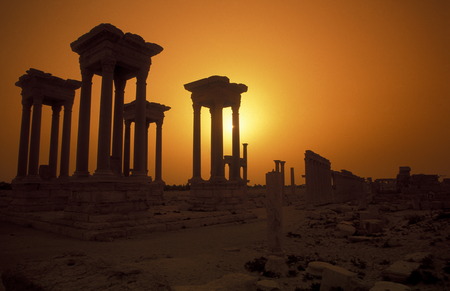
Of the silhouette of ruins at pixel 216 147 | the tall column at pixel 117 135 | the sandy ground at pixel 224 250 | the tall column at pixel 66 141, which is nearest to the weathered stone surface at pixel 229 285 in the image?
the sandy ground at pixel 224 250

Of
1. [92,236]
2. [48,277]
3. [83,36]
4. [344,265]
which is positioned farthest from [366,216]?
[83,36]

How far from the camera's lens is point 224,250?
9.50 meters

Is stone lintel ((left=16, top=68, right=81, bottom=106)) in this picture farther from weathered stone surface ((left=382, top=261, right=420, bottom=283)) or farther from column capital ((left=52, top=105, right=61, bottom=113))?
weathered stone surface ((left=382, top=261, right=420, bottom=283))

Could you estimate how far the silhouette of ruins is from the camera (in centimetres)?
1983

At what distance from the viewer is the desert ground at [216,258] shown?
5.56m

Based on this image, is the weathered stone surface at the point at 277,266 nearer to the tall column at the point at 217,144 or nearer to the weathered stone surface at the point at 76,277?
the weathered stone surface at the point at 76,277

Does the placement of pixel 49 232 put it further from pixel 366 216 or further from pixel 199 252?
pixel 366 216

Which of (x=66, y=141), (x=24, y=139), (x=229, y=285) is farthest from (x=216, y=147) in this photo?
(x=229, y=285)

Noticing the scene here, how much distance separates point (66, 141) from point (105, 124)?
919 cm

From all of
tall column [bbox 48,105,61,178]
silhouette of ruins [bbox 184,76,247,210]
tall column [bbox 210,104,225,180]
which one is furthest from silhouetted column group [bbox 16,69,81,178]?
tall column [bbox 210,104,225,180]

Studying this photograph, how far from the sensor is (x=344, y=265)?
7.71m

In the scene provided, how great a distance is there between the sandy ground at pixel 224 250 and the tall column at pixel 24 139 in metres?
7.14

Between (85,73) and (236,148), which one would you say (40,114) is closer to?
(85,73)

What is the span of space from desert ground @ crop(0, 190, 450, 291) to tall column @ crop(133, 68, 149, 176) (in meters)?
4.13
